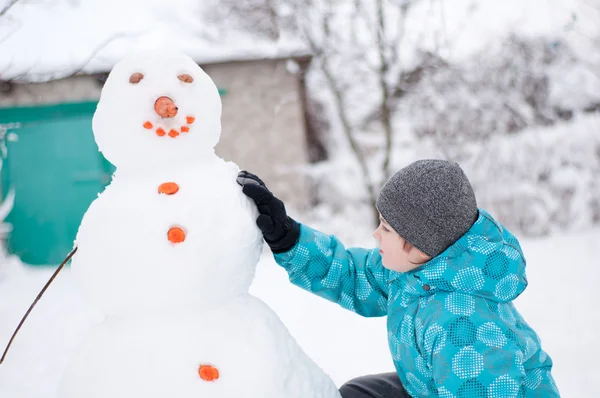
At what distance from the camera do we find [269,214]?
1551 mm

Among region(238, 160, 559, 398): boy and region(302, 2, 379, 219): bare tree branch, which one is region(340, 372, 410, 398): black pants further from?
region(302, 2, 379, 219): bare tree branch

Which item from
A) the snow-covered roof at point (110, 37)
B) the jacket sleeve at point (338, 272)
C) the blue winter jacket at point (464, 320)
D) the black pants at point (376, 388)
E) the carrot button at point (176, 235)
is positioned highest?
the carrot button at point (176, 235)

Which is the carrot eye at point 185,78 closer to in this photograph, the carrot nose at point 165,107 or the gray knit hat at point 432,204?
the carrot nose at point 165,107

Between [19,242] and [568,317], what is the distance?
5758 millimetres

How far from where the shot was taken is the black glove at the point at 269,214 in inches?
59.1

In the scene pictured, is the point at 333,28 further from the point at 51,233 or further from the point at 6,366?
the point at 6,366

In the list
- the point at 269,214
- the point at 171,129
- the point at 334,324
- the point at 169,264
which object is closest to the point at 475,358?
the point at 269,214

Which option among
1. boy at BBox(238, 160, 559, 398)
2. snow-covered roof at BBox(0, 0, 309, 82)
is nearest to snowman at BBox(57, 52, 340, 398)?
boy at BBox(238, 160, 559, 398)

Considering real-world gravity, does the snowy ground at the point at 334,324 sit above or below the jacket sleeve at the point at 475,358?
below

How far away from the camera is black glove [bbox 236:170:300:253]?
150 centimetres

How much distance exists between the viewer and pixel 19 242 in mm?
5746

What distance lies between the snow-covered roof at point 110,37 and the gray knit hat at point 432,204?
3.46 meters

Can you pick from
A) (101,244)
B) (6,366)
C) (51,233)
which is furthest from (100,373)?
(51,233)

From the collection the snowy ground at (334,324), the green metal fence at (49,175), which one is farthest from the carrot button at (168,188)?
the green metal fence at (49,175)
